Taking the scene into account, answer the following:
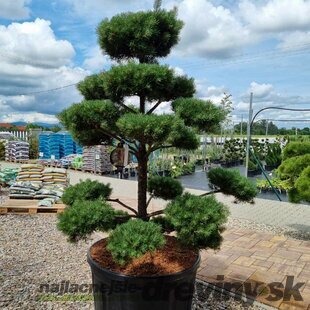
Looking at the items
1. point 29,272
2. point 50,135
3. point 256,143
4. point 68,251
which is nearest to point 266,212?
point 68,251

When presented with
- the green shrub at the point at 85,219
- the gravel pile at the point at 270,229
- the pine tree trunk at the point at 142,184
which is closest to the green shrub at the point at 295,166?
the gravel pile at the point at 270,229

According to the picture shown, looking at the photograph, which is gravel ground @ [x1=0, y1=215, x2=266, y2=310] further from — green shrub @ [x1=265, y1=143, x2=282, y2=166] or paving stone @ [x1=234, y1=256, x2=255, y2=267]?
green shrub @ [x1=265, y1=143, x2=282, y2=166]

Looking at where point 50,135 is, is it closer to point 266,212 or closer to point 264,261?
point 266,212

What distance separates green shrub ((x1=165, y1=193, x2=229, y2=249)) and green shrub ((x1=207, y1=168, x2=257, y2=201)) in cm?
43

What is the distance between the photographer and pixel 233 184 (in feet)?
6.91

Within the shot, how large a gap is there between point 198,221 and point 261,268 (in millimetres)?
1796

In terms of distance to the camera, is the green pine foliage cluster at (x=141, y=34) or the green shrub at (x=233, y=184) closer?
the green pine foliage cluster at (x=141, y=34)

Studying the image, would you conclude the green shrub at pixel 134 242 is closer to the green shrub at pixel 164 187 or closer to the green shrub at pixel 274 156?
the green shrub at pixel 164 187

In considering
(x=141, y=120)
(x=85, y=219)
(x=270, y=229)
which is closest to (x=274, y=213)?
(x=270, y=229)

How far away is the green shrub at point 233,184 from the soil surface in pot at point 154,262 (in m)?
0.49

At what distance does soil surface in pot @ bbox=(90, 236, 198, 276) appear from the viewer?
1734mm

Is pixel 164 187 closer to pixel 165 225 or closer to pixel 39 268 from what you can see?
pixel 165 225

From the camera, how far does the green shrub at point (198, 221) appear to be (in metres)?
1.58

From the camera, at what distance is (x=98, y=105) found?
1.76 m
